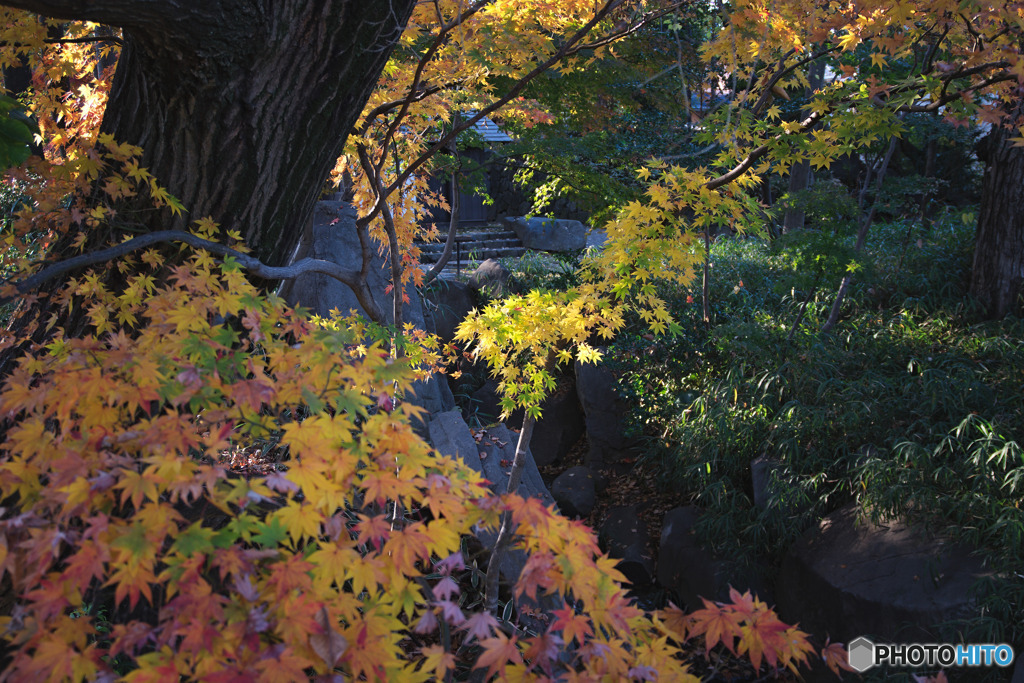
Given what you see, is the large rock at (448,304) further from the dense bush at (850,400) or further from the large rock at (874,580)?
the large rock at (874,580)

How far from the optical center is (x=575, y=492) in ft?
22.7

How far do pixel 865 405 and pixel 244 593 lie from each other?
5.35m

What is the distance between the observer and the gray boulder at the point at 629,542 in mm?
5969

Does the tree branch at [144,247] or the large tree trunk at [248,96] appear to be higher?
the large tree trunk at [248,96]

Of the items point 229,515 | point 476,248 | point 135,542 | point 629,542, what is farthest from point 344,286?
point 476,248

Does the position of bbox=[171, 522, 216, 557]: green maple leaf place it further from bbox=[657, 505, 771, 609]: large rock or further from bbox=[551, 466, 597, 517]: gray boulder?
bbox=[551, 466, 597, 517]: gray boulder

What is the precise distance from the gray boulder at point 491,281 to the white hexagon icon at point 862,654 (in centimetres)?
532

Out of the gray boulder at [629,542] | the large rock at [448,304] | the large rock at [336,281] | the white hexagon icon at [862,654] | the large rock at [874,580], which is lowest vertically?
the gray boulder at [629,542]

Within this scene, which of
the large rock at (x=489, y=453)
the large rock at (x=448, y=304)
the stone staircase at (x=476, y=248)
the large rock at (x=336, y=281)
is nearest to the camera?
the large rock at (x=489, y=453)

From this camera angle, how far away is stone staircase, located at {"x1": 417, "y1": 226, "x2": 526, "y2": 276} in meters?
11.2

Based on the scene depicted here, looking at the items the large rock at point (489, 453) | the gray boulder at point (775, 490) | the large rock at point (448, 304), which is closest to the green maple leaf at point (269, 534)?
the large rock at point (489, 453)

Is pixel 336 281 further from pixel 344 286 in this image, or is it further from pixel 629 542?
pixel 629 542

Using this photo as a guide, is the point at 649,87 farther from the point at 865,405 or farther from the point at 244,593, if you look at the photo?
the point at 244,593

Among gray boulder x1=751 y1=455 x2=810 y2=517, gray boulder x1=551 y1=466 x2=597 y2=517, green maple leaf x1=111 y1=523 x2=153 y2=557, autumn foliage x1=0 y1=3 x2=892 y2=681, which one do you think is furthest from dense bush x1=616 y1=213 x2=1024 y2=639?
green maple leaf x1=111 y1=523 x2=153 y2=557
